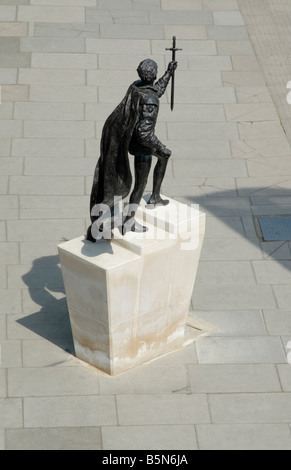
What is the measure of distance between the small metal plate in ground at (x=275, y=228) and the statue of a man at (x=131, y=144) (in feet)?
13.4

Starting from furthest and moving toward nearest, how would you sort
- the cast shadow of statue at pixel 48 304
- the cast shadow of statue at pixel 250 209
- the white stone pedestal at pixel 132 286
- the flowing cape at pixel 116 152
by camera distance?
the cast shadow of statue at pixel 250 209 → the cast shadow of statue at pixel 48 304 → the white stone pedestal at pixel 132 286 → the flowing cape at pixel 116 152

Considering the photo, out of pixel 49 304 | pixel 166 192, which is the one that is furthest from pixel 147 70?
pixel 166 192

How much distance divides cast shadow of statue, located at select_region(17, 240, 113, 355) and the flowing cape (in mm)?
2353

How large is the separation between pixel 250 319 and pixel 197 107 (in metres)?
6.78

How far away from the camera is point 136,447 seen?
1241 centimetres

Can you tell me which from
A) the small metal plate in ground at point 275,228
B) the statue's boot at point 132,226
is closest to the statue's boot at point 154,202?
the statue's boot at point 132,226

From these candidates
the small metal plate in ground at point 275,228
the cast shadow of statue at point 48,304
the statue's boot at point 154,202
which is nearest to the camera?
the statue's boot at point 154,202

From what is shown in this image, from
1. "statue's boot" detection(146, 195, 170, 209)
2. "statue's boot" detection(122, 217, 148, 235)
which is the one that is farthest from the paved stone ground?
"statue's boot" detection(146, 195, 170, 209)

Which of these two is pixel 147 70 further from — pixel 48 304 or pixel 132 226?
pixel 48 304

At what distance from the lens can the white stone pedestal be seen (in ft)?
41.6

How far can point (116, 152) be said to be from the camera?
12.3 metres

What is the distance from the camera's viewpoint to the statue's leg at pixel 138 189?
12.8m

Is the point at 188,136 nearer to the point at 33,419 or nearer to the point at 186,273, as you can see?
the point at 186,273

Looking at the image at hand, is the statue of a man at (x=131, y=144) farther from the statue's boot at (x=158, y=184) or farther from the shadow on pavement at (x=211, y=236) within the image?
the shadow on pavement at (x=211, y=236)
